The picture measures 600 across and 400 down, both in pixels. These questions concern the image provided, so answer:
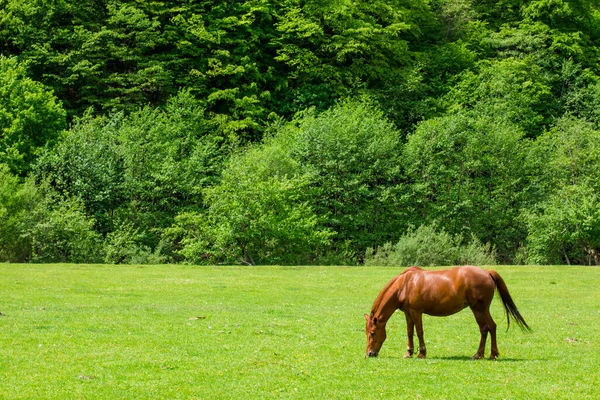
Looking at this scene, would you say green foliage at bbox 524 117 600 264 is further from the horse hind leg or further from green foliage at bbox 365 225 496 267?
the horse hind leg

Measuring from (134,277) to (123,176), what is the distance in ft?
69.1

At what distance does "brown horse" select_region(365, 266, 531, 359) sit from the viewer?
54.5 feet

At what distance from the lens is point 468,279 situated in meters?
16.7

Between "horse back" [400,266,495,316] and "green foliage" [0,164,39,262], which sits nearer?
"horse back" [400,266,495,316]

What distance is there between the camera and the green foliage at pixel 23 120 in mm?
58969

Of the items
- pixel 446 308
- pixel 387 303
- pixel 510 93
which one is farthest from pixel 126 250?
pixel 510 93

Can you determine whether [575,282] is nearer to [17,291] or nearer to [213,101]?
[17,291]

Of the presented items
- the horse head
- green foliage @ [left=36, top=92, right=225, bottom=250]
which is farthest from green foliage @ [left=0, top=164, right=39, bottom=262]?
the horse head

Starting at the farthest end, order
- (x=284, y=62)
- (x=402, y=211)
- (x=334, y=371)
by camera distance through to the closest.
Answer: (x=284, y=62) → (x=402, y=211) → (x=334, y=371)

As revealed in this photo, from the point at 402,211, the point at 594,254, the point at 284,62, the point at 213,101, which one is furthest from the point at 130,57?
the point at 594,254

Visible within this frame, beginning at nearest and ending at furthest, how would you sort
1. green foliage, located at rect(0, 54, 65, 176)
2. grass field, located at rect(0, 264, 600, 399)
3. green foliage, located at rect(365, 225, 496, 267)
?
grass field, located at rect(0, 264, 600, 399), green foliage, located at rect(365, 225, 496, 267), green foliage, located at rect(0, 54, 65, 176)

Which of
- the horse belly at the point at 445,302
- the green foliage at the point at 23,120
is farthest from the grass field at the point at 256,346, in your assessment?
the green foliage at the point at 23,120

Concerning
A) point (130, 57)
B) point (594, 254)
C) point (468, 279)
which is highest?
point (130, 57)

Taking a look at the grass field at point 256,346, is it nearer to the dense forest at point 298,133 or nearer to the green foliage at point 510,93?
the dense forest at point 298,133
